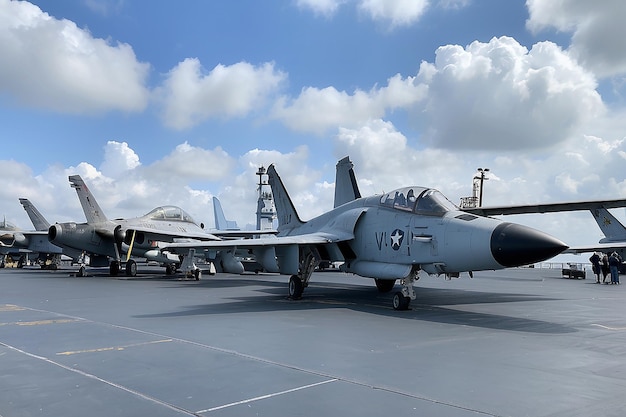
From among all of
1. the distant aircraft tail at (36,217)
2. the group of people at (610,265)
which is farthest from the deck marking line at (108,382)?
the distant aircraft tail at (36,217)

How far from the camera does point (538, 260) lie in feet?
27.9

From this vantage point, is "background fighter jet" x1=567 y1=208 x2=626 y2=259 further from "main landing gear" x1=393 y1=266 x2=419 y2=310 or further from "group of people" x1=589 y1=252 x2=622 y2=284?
"main landing gear" x1=393 y1=266 x2=419 y2=310

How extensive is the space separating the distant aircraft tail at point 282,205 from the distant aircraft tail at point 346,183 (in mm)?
2073

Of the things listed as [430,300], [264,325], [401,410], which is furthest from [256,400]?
[430,300]

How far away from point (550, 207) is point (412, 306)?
8486 millimetres

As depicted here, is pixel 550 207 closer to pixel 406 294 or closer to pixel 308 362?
pixel 406 294

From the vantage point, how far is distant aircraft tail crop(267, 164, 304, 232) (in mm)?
18562

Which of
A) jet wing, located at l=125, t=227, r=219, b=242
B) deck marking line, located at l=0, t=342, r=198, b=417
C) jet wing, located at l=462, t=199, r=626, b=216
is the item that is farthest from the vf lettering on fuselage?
jet wing, located at l=125, t=227, r=219, b=242

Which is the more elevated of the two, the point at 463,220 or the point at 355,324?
the point at 463,220

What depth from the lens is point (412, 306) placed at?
37.9ft

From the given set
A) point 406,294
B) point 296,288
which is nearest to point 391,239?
point 406,294

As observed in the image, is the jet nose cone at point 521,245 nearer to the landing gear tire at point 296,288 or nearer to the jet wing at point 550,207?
the landing gear tire at point 296,288

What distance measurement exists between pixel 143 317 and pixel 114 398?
5.32 meters

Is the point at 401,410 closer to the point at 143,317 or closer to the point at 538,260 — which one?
the point at 538,260
